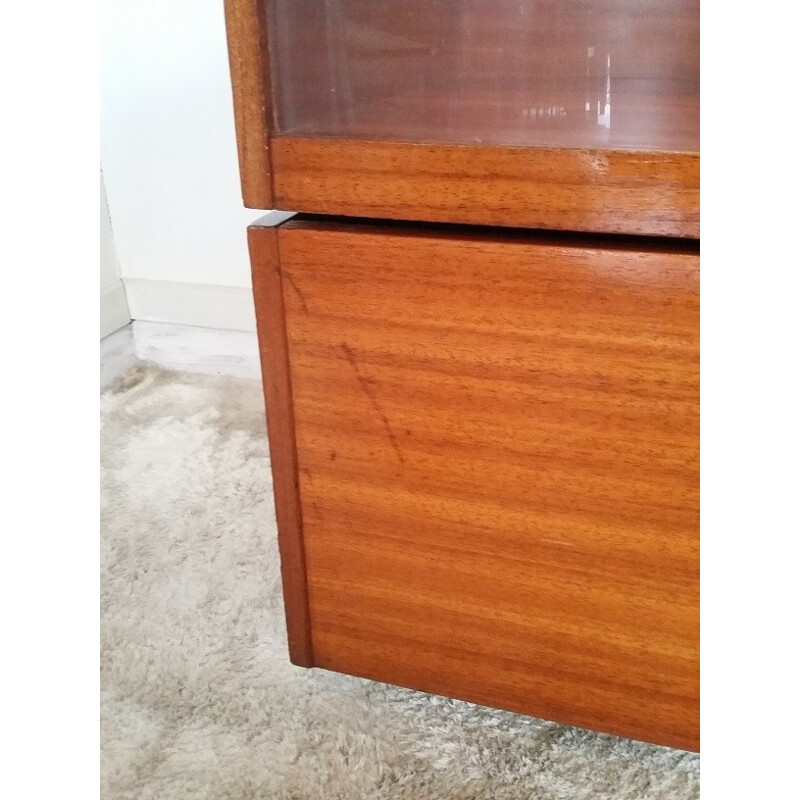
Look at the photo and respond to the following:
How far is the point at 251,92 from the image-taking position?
0.48 m

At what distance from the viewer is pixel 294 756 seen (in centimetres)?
62

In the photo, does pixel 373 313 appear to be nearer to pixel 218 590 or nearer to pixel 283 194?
pixel 283 194

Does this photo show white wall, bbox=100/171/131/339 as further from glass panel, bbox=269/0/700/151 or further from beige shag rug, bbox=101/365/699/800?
glass panel, bbox=269/0/700/151

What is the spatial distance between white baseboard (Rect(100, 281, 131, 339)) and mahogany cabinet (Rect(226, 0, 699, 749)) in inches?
35.0

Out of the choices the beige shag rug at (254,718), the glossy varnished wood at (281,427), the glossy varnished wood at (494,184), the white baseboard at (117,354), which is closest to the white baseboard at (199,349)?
the white baseboard at (117,354)

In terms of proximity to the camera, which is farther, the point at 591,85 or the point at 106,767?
the point at 106,767

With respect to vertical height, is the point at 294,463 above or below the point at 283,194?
below

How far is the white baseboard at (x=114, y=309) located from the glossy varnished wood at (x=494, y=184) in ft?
3.09

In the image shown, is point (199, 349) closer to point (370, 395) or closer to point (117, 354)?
point (117, 354)

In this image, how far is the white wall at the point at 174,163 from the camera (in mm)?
1200

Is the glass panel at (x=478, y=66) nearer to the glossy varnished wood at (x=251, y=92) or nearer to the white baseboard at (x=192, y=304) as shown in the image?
the glossy varnished wood at (x=251, y=92)
